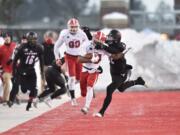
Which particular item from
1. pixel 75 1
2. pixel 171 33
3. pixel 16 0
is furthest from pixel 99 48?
pixel 75 1

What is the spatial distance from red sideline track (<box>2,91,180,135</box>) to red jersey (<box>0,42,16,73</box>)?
1.74m

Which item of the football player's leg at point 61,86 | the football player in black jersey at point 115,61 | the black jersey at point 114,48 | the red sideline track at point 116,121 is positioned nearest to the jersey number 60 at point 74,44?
the football player's leg at point 61,86

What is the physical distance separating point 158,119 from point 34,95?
3.74m

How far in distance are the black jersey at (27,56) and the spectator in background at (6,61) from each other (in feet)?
9.05

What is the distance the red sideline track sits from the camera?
15.1 m

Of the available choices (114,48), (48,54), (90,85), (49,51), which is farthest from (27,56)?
(49,51)

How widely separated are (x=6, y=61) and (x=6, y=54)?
206 mm

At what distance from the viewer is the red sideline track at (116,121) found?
1509cm

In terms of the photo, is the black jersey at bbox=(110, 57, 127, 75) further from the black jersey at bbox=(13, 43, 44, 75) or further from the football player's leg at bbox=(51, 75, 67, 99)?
the football player's leg at bbox=(51, 75, 67, 99)

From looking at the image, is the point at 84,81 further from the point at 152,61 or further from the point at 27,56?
the point at 152,61

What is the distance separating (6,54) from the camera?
22328 mm

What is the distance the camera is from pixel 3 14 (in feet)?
218

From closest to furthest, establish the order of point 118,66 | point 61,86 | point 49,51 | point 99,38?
1. point 99,38
2. point 118,66
3. point 61,86
4. point 49,51

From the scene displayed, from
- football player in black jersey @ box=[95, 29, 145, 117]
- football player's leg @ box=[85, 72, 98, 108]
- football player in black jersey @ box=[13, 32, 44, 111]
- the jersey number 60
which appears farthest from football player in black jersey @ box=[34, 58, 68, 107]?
football player in black jersey @ box=[95, 29, 145, 117]
